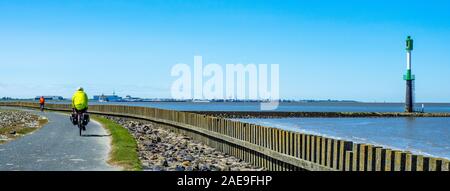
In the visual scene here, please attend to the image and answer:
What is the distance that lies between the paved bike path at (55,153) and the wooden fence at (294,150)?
14.3 ft

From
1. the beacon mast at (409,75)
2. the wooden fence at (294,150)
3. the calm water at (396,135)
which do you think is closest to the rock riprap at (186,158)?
the wooden fence at (294,150)

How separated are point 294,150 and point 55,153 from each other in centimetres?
Answer: 697

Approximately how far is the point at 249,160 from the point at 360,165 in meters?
6.97

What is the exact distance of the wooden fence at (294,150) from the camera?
9.20 metres

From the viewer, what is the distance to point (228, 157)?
18.6 metres

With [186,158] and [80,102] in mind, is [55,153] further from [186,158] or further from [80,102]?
[80,102]

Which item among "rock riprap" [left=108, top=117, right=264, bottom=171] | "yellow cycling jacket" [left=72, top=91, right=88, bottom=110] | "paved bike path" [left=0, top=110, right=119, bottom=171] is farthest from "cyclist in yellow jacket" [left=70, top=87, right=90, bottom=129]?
"rock riprap" [left=108, top=117, right=264, bottom=171]

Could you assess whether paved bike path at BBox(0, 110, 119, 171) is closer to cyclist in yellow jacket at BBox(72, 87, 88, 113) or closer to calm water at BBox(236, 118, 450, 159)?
cyclist in yellow jacket at BBox(72, 87, 88, 113)

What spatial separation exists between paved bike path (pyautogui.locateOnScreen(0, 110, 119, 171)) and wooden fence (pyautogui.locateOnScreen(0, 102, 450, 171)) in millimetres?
4351

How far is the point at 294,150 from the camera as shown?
43.7ft

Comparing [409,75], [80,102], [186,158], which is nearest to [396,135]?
[80,102]
